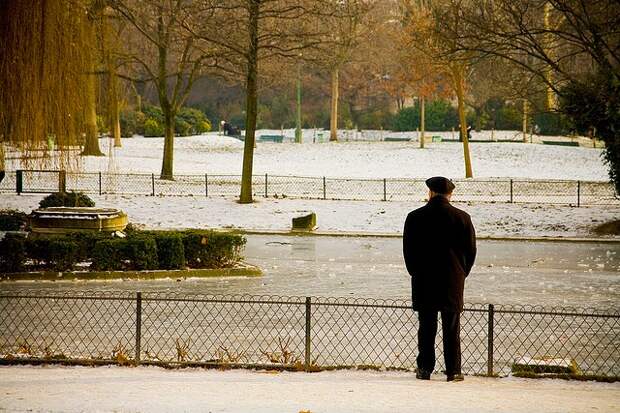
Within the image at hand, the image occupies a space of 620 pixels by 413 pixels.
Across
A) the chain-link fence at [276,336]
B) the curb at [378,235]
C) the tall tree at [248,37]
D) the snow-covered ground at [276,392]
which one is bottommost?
the chain-link fence at [276,336]

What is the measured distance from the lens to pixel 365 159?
58.8 m

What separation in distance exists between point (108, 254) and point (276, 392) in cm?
1184

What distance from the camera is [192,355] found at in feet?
42.9

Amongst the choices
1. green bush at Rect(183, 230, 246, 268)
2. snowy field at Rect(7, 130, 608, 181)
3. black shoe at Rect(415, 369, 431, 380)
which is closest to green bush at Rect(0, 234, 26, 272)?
green bush at Rect(183, 230, 246, 268)

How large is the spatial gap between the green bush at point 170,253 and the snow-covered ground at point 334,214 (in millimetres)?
10450

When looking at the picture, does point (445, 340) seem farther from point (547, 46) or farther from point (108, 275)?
point (547, 46)

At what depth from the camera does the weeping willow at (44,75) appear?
54.5ft

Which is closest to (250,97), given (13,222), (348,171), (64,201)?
(64,201)

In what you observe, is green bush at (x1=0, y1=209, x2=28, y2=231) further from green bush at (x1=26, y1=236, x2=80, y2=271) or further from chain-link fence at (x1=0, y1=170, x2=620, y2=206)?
chain-link fence at (x1=0, y1=170, x2=620, y2=206)

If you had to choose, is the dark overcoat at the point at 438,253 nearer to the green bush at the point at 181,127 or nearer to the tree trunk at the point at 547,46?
the tree trunk at the point at 547,46

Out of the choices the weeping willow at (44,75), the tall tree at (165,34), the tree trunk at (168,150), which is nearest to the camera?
the weeping willow at (44,75)

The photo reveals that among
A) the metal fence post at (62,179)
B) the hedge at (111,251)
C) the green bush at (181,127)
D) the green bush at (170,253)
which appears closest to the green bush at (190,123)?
the green bush at (181,127)

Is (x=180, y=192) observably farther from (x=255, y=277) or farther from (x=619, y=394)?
(x=619, y=394)

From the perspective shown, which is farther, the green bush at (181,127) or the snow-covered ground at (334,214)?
the green bush at (181,127)
